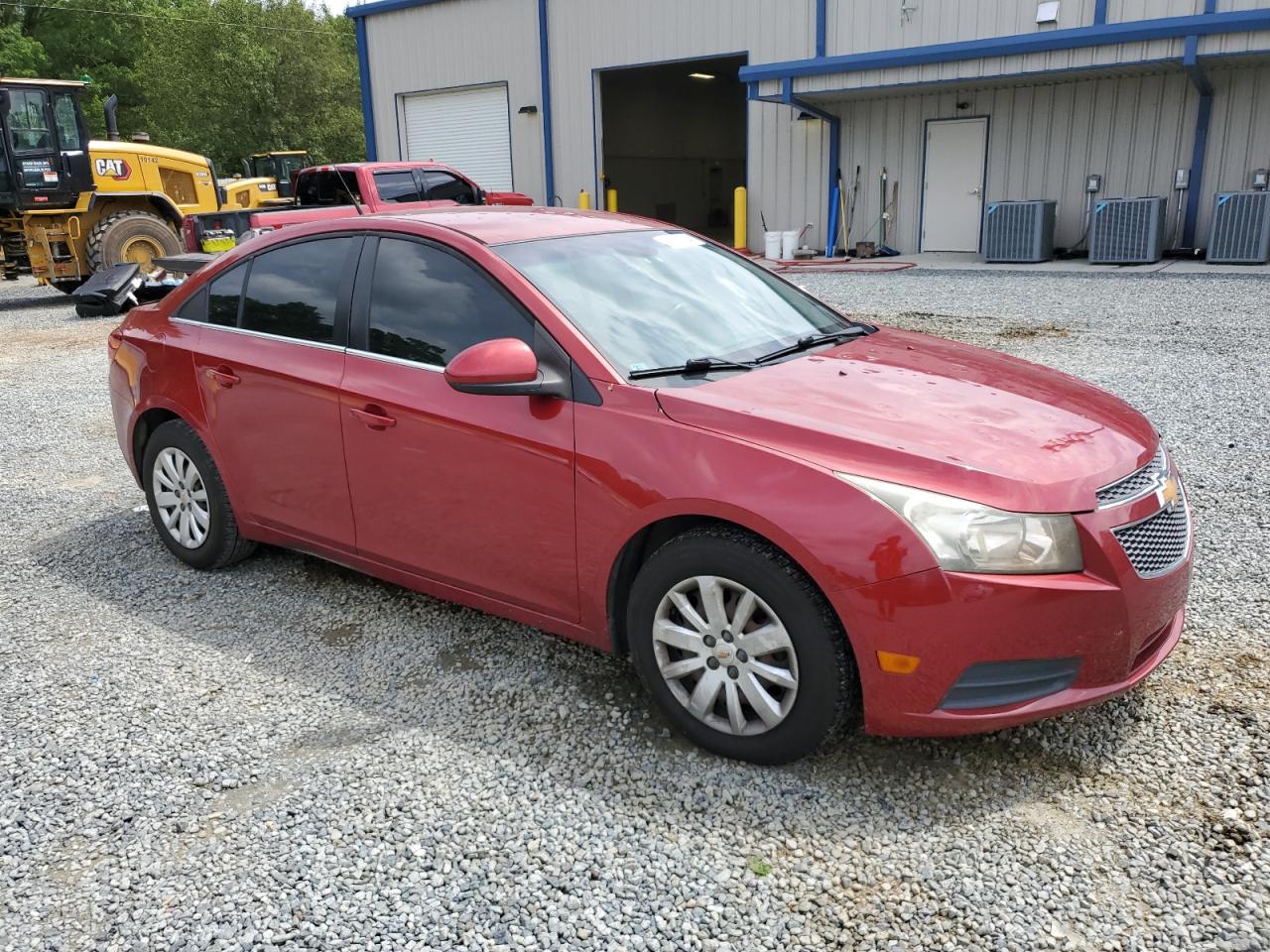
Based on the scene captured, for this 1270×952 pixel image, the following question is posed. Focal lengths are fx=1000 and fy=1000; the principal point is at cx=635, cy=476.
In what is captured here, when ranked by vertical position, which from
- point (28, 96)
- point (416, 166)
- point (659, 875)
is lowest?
point (659, 875)

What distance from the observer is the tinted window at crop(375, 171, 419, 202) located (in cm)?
1466

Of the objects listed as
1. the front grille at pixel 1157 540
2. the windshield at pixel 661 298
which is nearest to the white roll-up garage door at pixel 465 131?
the windshield at pixel 661 298

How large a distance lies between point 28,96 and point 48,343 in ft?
15.6

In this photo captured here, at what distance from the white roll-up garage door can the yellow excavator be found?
9.38m

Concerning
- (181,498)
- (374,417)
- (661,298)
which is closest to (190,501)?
(181,498)

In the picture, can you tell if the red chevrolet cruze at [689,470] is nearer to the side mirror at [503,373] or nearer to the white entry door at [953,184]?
the side mirror at [503,373]

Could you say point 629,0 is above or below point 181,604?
above

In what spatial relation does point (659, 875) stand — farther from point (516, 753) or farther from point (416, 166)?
point (416, 166)

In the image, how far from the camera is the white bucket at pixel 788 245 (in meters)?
19.8

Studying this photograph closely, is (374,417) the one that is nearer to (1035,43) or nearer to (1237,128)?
(1035,43)

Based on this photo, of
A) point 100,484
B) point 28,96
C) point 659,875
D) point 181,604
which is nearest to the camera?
point 659,875

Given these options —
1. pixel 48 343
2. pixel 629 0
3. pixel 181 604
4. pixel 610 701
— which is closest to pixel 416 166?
pixel 48 343

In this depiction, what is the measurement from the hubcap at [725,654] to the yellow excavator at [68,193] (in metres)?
14.5

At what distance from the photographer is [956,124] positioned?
18.8 metres
